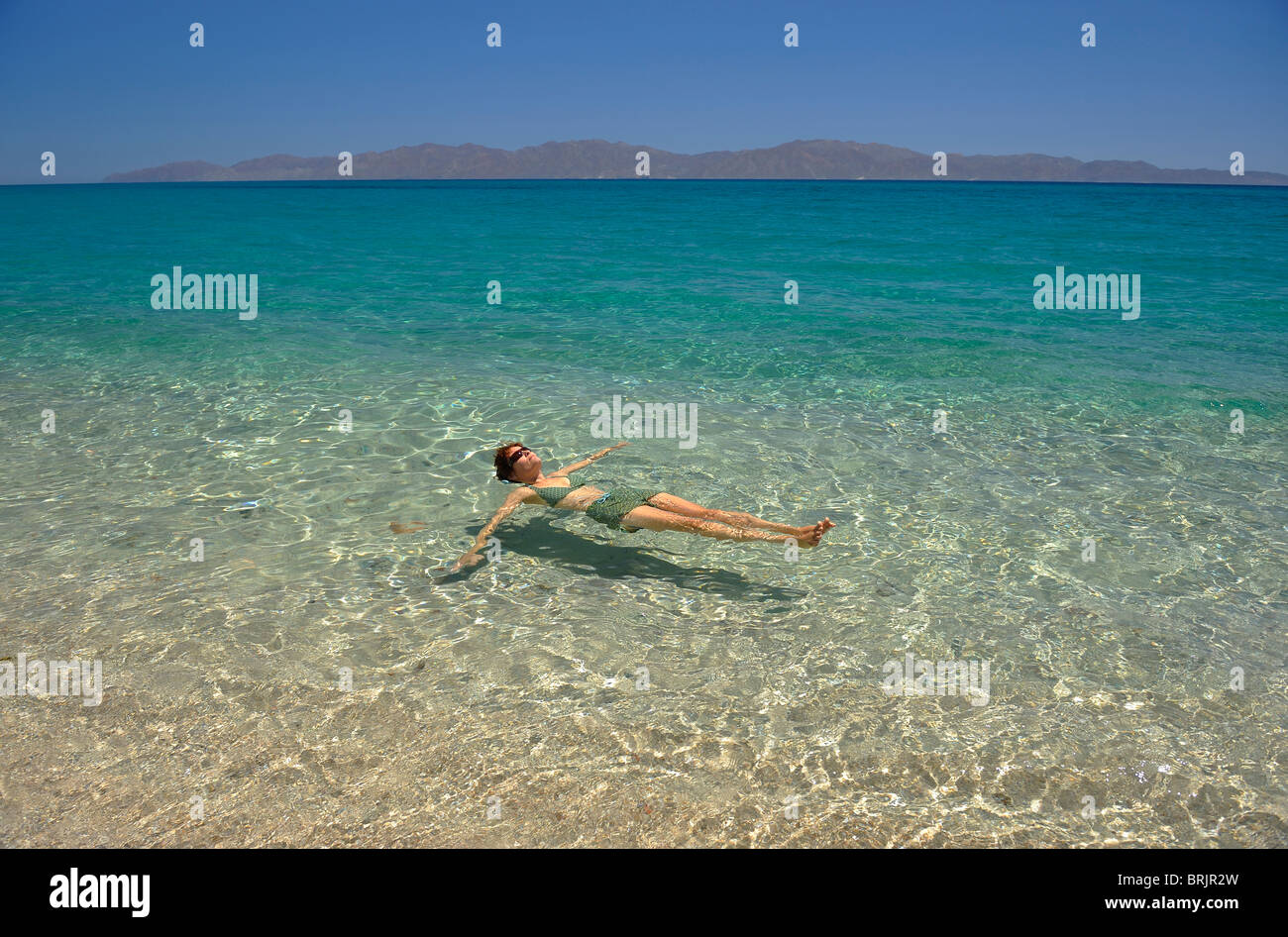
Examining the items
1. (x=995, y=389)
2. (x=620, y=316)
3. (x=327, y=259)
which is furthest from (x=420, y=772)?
(x=327, y=259)

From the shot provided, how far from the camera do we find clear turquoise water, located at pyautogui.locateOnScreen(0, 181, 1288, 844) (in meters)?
4.17

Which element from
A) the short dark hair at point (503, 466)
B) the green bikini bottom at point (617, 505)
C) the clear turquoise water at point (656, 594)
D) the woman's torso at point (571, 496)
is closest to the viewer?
the clear turquoise water at point (656, 594)

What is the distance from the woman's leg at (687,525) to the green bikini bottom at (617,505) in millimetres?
51

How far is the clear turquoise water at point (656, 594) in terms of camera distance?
13.7 ft

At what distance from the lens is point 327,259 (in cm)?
2955

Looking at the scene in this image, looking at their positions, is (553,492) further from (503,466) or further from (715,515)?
(715,515)

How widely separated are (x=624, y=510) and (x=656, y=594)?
79 centimetres

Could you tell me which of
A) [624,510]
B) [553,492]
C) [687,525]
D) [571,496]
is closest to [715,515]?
[687,525]

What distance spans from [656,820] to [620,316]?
14732 mm

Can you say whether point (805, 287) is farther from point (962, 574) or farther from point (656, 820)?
point (656, 820)

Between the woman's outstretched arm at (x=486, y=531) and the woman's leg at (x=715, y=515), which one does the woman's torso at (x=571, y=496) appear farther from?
the woman's leg at (x=715, y=515)

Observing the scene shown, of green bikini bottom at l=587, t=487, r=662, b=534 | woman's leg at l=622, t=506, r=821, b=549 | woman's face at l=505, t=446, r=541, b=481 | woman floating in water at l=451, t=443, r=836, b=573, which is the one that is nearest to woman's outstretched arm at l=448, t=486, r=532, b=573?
woman floating in water at l=451, t=443, r=836, b=573

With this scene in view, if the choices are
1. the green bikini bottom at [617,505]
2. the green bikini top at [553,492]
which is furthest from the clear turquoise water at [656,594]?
the green bikini top at [553,492]

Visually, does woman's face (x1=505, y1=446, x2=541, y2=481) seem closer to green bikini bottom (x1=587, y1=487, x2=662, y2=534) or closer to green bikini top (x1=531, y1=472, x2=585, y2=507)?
green bikini top (x1=531, y1=472, x2=585, y2=507)
